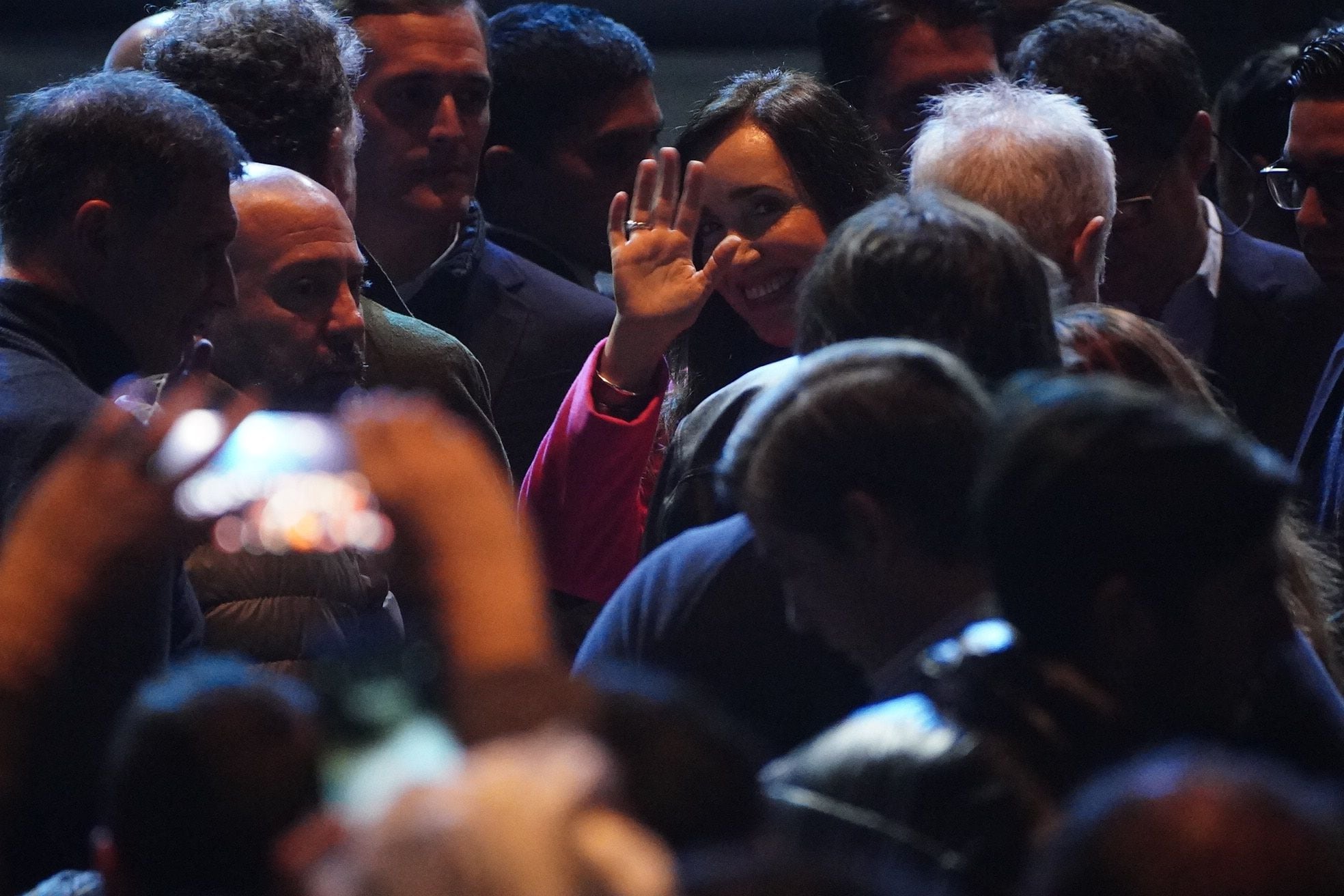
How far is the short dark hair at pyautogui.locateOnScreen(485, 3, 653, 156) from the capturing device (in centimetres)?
445

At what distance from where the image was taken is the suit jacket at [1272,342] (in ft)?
12.9

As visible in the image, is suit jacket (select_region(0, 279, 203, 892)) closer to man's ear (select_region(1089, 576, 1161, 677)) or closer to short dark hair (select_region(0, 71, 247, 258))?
short dark hair (select_region(0, 71, 247, 258))

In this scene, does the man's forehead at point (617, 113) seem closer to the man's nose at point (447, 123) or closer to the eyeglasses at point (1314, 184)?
the man's nose at point (447, 123)

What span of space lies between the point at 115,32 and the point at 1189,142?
334 centimetres

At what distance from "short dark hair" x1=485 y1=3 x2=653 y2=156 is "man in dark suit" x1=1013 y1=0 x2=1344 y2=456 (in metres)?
1.06

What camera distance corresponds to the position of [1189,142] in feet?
13.3

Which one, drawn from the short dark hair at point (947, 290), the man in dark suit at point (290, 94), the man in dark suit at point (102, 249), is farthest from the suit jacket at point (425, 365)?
the short dark hair at point (947, 290)

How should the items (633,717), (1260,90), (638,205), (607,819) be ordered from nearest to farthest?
(607,819), (633,717), (638,205), (1260,90)

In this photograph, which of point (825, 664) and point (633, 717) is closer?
point (633, 717)

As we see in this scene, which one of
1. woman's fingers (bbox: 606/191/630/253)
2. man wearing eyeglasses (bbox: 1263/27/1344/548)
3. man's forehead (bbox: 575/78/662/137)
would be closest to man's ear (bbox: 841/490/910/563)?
woman's fingers (bbox: 606/191/630/253)

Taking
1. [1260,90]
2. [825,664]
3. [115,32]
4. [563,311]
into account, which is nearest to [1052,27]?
[1260,90]

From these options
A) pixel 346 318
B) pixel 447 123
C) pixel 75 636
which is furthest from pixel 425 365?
pixel 75 636

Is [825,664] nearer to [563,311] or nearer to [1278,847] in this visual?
[1278,847]

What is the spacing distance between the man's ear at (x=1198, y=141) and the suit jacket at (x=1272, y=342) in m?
0.25
